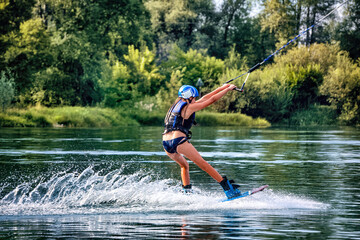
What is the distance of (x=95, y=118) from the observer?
4947 cm

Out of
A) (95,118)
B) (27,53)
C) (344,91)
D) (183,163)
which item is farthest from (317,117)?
(183,163)

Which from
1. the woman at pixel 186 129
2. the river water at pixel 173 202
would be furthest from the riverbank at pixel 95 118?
the woman at pixel 186 129

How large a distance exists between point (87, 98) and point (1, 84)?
1432 centimetres

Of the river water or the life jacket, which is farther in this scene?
the life jacket

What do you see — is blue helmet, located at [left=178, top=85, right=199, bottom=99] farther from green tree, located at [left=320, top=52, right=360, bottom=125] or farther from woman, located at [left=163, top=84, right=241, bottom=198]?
green tree, located at [left=320, top=52, right=360, bottom=125]

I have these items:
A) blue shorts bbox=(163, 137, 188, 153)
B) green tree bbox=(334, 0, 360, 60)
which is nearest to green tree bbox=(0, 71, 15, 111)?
blue shorts bbox=(163, 137, 188, 153)

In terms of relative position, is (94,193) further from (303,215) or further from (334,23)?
(334,23)

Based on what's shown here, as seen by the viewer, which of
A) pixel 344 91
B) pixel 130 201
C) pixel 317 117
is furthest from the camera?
pixel 317 117

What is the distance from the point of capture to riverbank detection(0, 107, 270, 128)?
4569 centimetres

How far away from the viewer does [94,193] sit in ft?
38.1

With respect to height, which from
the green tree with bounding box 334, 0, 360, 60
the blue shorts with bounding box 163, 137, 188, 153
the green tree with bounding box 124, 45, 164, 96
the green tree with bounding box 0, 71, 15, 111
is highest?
the green tree with bounding box 334, 0, 360, 60

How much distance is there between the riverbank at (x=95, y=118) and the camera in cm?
4569

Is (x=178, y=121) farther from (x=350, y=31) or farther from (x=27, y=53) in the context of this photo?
(x=350, y=31)

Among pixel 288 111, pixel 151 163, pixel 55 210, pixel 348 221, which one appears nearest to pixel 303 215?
pixel 348 221
